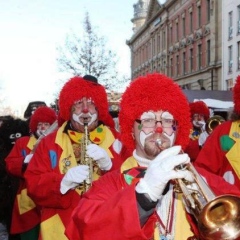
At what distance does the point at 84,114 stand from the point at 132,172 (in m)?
1.90

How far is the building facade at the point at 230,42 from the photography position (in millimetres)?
33969

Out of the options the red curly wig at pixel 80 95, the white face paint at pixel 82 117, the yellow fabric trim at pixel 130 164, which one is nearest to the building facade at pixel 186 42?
the red curly wig at pixel 80 95

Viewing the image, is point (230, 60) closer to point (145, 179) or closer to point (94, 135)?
point (94, 135)

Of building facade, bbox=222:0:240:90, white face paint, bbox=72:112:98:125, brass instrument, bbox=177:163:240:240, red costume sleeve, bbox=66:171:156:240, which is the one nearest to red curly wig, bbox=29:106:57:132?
white face paint, bbox=72:112:98:125

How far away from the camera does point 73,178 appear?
3.68m

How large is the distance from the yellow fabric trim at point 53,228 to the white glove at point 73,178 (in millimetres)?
372

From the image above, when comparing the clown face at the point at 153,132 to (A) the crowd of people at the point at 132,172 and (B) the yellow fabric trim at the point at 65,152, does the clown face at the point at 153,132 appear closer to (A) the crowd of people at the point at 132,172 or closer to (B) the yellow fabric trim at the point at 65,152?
(A) the crowd of people at the point at 132,172

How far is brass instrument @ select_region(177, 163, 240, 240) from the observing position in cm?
226

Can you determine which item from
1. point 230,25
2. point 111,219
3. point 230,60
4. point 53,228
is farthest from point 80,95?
point 230,25

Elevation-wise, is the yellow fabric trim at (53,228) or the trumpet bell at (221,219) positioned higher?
the trumpet bell at (221,219)

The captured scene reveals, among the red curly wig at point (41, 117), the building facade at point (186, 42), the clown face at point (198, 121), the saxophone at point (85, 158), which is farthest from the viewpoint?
the building facade at point (186, 42)

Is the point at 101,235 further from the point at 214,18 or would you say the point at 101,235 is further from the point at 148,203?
the point at 214,18

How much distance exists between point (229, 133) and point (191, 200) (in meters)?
2.30

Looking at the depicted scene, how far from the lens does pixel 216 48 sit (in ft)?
123
